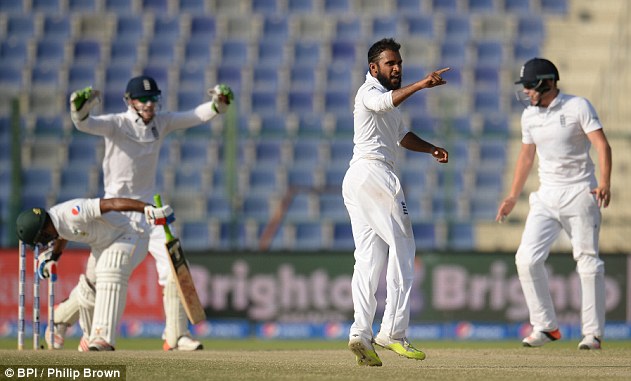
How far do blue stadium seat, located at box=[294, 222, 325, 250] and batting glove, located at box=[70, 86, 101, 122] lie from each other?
7434 mm

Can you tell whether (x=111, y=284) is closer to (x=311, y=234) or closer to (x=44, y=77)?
(x=311, y=234)

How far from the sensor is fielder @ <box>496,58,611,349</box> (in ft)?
33.3

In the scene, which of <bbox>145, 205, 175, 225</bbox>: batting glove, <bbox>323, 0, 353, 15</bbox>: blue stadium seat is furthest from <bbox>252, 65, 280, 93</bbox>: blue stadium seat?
<bbox>145, 205, 175, 225</bbox>: batting glove

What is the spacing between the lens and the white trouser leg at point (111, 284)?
10008 mm

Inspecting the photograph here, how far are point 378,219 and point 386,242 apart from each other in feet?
0.61

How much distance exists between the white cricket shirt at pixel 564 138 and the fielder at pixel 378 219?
235 cm

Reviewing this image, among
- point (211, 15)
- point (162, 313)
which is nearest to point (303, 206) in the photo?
point (162, 313)

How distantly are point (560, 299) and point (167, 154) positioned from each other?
6.73 m

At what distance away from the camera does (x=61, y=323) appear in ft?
35.6

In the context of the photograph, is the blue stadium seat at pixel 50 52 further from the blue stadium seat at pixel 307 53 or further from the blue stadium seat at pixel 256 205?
the blue stadium seat at pixel 256 205

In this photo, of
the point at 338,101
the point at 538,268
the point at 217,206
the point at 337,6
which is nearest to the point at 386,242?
the point at 538,268

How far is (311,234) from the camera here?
56.4 feet

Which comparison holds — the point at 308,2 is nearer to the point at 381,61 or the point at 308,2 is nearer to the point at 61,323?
the point at 61,323

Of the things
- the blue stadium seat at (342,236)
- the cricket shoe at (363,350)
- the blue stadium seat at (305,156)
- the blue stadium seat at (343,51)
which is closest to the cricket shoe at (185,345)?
the cricket shoe at (363,350)
